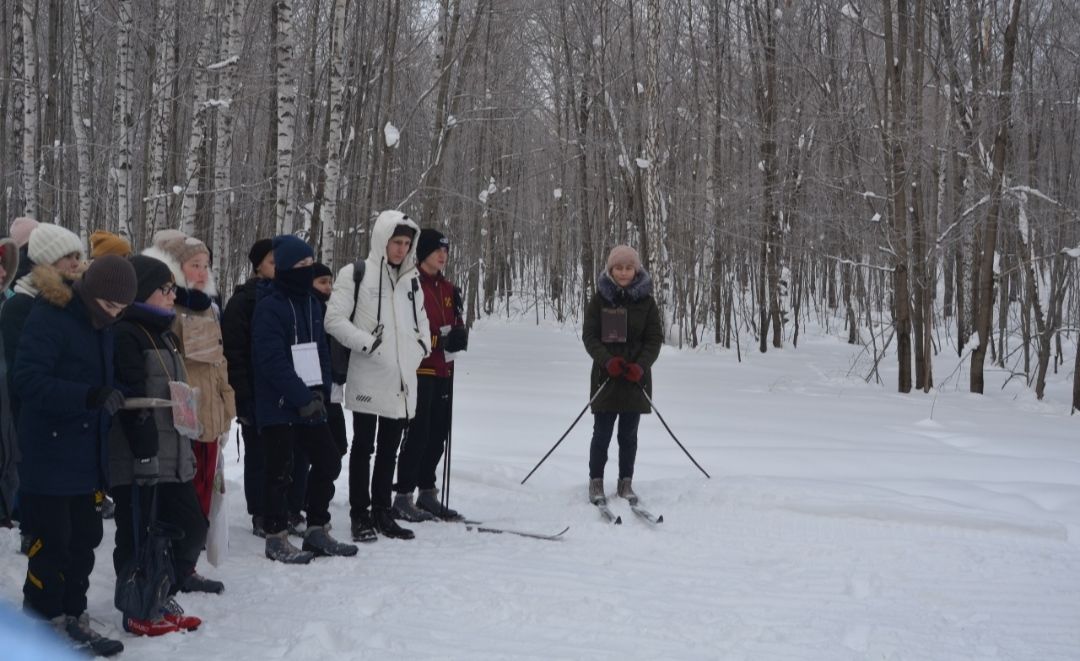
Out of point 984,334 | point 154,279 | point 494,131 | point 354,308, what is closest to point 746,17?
point 984,334

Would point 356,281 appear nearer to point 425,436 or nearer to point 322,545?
point 425,436

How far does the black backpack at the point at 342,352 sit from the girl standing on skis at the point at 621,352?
1.78 metres

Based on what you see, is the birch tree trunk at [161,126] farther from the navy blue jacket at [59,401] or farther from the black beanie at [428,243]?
the navy blue jacket at [59,401]

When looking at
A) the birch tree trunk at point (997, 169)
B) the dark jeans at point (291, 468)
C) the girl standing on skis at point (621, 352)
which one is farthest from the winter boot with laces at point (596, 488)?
the birch tree trunk at point (997, 169)

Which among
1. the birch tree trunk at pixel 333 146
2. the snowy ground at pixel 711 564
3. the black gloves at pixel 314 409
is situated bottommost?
the snowy ground at pixel 711 564

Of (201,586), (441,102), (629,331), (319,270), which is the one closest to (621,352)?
(629,331)

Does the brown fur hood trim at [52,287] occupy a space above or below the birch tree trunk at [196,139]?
below

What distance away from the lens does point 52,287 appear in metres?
3.69

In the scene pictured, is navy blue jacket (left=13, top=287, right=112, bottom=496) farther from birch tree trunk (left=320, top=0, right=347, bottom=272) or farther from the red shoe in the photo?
birch tree trunk (left=320, top=0, right=347, bottom=272)

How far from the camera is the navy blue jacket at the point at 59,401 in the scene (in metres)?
3.62

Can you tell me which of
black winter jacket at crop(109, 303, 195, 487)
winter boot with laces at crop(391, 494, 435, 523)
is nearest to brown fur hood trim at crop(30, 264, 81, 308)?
black winter jacket at crop(109, 303, 195, 487)

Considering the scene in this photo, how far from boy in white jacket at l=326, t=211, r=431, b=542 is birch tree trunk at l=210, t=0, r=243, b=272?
5.85 metres

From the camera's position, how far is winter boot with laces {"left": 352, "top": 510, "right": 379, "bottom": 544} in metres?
5.65

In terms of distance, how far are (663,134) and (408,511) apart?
18308mm
